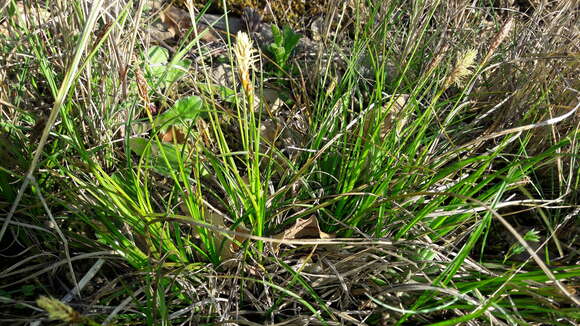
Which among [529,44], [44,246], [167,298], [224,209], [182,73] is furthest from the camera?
[529,44]

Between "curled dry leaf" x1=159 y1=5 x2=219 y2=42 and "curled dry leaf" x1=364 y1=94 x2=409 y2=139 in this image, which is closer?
"curled dry leaf" x1=364 y1=94 x2=409 y2=139

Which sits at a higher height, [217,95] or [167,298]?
[217,95]

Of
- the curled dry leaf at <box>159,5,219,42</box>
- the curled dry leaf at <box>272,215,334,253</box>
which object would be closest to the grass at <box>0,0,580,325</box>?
the curled dry leaf at <box>272,215,334,253</box>

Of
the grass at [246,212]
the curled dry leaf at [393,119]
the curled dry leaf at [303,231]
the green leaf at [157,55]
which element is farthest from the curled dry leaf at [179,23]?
the curled dry leaf at [303,231]

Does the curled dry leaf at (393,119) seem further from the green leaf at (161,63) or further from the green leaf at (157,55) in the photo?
the green leaf at (157,55)

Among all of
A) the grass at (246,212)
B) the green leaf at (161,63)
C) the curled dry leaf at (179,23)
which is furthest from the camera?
the curled dry leaf at (179,23)

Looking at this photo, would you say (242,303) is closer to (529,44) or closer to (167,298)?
(167,298)

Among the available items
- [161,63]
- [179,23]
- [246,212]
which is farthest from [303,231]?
[179,23]

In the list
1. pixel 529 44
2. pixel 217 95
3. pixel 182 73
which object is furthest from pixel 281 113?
pixel 529 44

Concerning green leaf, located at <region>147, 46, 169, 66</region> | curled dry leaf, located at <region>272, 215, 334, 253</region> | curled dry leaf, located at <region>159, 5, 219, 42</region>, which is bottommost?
curled dry leaf, located at <region>272, 215, 334, 253</region>

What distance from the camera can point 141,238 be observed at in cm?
122

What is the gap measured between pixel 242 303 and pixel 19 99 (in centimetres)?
78

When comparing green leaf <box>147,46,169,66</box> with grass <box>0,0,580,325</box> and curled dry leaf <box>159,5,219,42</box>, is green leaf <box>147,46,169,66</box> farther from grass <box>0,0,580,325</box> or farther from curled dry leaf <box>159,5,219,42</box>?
curled dry leaf <box>159,5,219,42</box>

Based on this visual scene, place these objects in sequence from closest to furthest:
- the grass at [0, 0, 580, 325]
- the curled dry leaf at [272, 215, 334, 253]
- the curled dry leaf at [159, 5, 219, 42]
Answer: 1. the grass at [0, 0, 580, 325]
2. the curled dry leaf at [272, 215, 334, 253]
3. the curled dry leaf at [159, 5, 219, 42]
